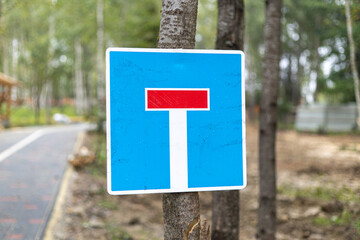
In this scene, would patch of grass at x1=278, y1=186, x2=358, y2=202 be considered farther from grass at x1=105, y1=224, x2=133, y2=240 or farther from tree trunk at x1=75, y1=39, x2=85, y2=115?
tree trunk at x1=75, y1=39, x2=85, y2=115

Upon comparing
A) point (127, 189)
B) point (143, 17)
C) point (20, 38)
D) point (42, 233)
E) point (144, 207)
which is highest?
point (20, 38)

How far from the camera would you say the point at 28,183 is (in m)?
7.47

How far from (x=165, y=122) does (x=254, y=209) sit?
7.45m

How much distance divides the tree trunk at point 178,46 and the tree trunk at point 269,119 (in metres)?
3.56

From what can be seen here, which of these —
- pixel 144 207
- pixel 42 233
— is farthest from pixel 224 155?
pixel 144 207

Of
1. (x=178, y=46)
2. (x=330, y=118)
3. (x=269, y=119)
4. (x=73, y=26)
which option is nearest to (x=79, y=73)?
(x=73, y=26)

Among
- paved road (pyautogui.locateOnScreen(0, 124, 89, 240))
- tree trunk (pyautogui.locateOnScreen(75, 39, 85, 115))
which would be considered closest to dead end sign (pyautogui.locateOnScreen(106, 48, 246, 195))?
paved road (pyautogui.locateOnScreen(0, 124, 89, 240))

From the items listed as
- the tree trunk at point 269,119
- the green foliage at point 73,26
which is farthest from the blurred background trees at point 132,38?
the tree trunk at point 269,119

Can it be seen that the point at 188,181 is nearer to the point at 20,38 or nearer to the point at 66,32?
the point at 66,32

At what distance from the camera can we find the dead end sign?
2027 millimetres

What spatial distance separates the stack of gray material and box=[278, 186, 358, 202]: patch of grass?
50.8 feet

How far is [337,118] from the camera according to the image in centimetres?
2488

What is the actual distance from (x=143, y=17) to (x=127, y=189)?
1733cm

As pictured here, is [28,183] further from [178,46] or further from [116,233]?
[178,46]
